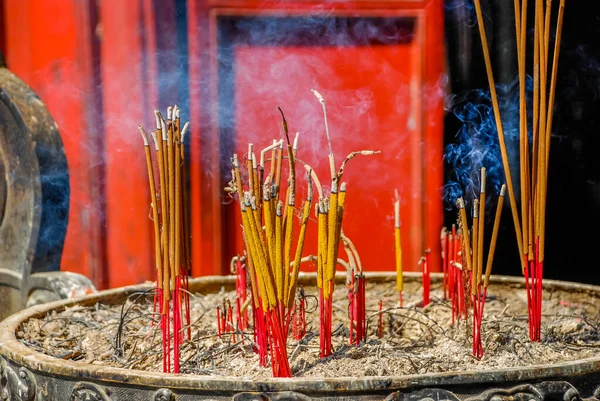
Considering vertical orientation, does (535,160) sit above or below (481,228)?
above

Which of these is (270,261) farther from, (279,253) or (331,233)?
(331,233)

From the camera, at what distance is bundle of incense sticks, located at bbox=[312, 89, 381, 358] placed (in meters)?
1.99

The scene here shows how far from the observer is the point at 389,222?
3.79 metres

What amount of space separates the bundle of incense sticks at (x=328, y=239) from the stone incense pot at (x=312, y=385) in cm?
37

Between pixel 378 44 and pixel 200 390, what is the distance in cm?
226

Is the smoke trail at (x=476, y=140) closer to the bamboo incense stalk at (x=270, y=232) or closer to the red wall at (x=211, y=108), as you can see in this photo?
the red wall at (x=211, y=108)

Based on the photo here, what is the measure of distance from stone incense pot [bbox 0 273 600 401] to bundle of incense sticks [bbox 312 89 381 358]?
1.20ft

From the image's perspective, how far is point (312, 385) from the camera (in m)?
1.72

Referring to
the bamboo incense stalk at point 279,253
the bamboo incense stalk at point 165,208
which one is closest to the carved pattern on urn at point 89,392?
the bamboo incense stalk at point 165,208

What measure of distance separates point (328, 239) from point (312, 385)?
42 centimetres

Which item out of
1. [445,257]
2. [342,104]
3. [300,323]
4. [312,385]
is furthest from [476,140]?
[312,385]

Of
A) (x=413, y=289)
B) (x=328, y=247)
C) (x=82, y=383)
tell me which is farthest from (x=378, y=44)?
(x=82, y=383)

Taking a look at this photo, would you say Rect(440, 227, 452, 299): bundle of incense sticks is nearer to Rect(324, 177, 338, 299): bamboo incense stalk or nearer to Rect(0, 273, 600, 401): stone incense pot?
Rect(324, 177, 338, 299): bamboo incense stalk

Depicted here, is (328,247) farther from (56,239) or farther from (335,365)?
(56,239)
